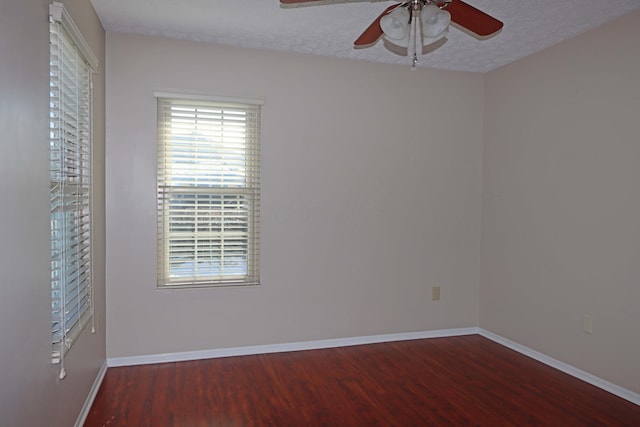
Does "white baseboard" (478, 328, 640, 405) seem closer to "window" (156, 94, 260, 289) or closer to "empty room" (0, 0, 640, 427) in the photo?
"empty room" (0, 0, 640, 427)

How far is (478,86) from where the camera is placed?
432cm

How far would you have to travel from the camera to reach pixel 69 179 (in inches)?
91.8

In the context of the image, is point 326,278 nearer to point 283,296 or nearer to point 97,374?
point 283,296

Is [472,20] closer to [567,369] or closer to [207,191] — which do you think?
[207,191]

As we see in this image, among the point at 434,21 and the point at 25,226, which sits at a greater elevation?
the point at 434,21

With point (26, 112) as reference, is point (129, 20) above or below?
above

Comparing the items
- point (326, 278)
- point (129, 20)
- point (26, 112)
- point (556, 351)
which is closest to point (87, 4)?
point (129, 20)

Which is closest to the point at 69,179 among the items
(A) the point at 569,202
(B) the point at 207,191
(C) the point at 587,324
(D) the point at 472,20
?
(B) the point at 207,191

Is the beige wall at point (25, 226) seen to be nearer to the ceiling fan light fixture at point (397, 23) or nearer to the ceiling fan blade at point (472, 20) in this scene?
the ceiling fan light fixture at point (397, 23)

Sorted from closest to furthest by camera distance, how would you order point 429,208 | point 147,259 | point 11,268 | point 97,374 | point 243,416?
1. point 11,268
2. point 243,416
3. point 97,374
4. point 147,259
5. point 429,208

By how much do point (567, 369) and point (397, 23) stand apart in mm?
2975

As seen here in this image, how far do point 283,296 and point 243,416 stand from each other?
4.11ft

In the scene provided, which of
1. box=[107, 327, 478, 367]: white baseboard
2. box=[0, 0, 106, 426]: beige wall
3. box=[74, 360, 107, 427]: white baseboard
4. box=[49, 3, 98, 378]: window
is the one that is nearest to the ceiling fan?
box=[0, 0, 106, 426]: beige wall

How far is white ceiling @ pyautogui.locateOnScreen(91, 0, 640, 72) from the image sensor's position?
2.81 meters
